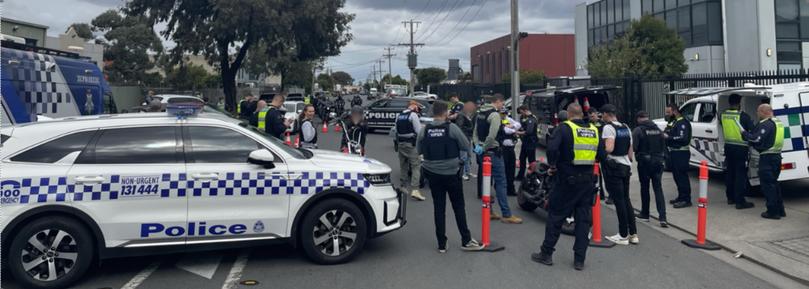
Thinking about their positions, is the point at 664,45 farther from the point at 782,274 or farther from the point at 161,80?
the point at 161,80

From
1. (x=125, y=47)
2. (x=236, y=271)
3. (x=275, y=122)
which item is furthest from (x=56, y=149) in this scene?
(x=125, y=47)

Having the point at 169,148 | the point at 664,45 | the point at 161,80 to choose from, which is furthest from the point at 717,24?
the point at 161,80

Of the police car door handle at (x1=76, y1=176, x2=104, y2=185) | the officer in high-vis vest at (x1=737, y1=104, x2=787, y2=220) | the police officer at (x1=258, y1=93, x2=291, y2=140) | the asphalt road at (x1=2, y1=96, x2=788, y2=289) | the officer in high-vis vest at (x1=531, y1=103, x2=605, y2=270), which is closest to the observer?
the police car door handle at (x1=76, y1=176, x2=104, y2=185)

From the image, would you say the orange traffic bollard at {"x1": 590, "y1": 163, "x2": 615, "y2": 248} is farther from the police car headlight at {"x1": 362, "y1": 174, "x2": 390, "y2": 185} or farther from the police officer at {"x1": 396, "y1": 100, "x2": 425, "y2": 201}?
the police officer at {"x1": 396, "y1": 100, "x2": 425, "y2": 201}

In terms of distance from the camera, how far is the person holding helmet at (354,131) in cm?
1127

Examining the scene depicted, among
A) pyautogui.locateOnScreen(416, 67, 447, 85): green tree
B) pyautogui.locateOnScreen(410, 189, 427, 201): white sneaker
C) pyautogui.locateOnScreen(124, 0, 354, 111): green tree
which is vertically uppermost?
pyautogui.locateOnScreen(416, 67, 447, 85): green tree

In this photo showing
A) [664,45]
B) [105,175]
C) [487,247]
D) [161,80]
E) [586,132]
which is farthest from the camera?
[161,80]

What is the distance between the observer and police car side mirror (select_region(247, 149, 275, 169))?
6191 mm

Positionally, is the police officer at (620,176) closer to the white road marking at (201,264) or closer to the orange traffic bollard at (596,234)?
the orange traffic bollard at (596,234)

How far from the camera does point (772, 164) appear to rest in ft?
29.2

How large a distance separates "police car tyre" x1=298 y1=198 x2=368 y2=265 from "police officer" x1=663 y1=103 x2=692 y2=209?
5191 mm

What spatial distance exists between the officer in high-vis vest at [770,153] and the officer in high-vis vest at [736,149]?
39 centimetres

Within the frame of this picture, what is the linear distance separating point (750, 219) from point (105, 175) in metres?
8.12

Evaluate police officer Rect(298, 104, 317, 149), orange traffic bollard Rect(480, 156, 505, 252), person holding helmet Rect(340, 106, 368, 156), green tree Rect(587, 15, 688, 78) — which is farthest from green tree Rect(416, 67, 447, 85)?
orange traffic bollard Rect(480, 156, 505, 252)
